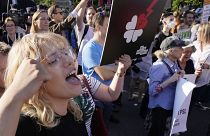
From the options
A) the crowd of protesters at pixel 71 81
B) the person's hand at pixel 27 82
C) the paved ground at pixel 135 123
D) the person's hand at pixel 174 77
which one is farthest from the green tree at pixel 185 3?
the person's hand at pixel 27 82

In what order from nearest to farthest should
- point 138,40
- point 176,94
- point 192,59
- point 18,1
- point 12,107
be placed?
1. point 12,107
2. point 138,40
3. point 176,94
4. point 192,59
5. point 18,1

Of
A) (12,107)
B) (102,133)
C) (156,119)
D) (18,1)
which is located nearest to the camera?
(12,107)

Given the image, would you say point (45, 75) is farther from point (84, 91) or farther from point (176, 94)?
point (176, 94)

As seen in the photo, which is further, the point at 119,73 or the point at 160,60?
the point at 160,60

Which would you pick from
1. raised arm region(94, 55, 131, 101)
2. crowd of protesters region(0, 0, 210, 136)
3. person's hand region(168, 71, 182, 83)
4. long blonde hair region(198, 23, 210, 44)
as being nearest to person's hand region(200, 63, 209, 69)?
crowd of protesters region(0, 0, 210, 136)

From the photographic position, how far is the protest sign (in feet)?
7.95

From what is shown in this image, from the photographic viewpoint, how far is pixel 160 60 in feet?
14.7

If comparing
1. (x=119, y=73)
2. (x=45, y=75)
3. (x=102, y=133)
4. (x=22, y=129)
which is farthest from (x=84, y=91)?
(x=45, y=75)

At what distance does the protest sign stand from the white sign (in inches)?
56.5

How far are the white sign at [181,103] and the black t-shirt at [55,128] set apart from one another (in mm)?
2376

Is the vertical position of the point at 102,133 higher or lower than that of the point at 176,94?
higher

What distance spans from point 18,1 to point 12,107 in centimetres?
1352

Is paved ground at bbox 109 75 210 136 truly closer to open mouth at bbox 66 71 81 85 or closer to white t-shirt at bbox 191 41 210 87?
white t-shirt at bbox 191 41 210 87

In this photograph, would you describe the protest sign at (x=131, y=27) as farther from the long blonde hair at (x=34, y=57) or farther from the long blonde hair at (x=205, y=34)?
the long blonde hair at (x=205, y=34)
